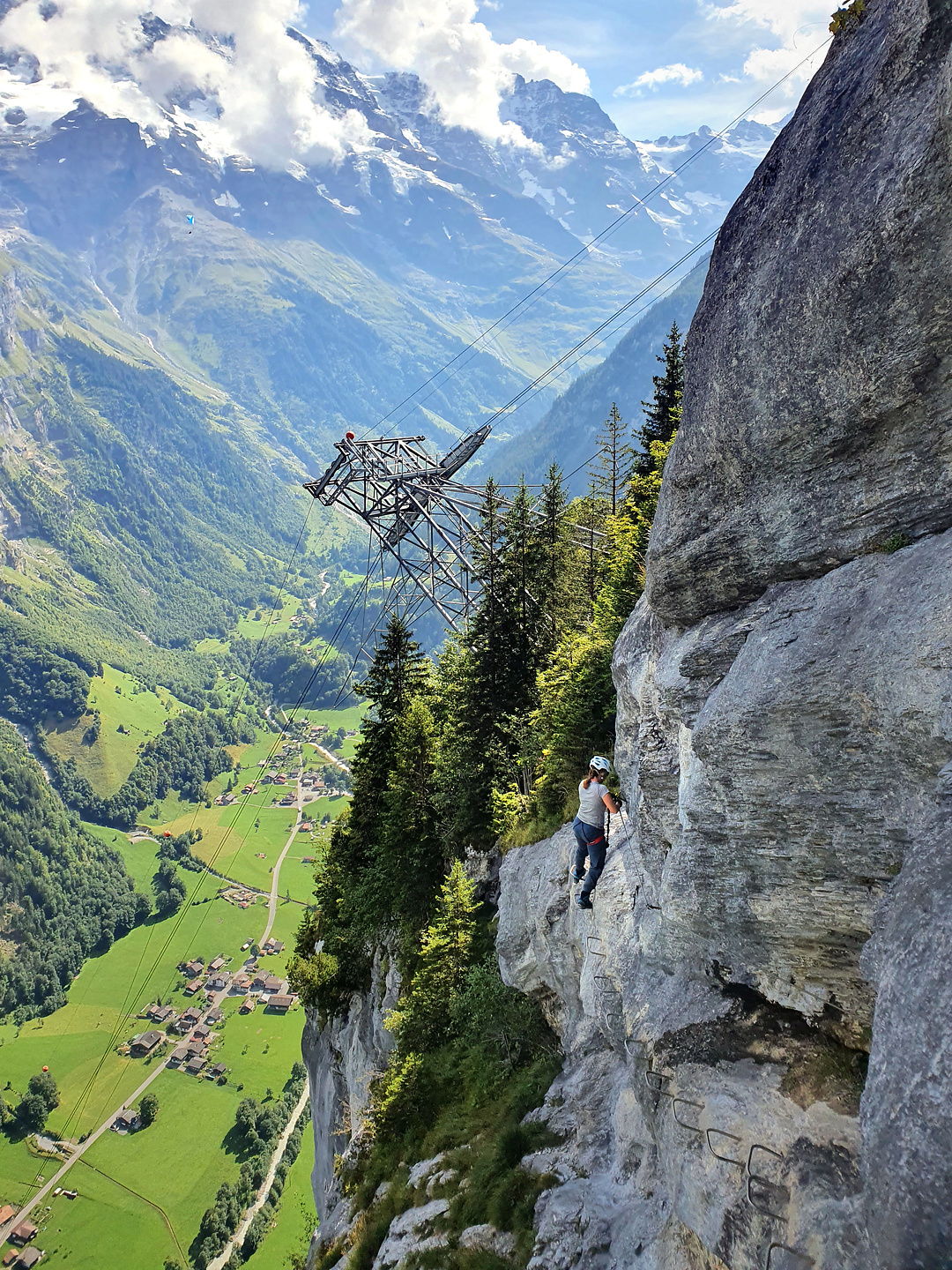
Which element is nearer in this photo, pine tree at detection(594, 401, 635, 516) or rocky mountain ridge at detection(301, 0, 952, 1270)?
rocky mountain ridge at detection(301, 0, 952, 1270)

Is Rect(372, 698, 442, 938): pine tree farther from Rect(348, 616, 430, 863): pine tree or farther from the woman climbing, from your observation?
the woman climbing

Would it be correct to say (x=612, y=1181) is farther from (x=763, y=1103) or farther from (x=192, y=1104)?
(x=192, y=1104)

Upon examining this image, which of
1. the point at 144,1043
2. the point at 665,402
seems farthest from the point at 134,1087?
the point at 665,402

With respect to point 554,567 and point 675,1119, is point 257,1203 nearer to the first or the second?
point 554,567

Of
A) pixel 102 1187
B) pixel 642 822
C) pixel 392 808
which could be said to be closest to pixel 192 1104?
pixel 102 1187

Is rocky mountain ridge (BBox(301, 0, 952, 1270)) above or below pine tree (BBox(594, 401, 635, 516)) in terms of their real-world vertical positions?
below

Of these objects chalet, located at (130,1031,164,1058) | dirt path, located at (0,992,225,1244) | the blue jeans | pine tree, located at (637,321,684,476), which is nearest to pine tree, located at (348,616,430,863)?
pine tree, located at (637,321,684,476)

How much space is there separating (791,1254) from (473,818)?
2078cm

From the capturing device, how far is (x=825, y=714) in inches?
352

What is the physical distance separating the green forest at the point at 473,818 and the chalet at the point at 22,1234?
12315cm

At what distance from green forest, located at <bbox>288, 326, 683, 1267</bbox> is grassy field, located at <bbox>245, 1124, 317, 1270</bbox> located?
95163mm

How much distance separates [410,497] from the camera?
1232 inches

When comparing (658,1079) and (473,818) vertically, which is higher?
(473,818)

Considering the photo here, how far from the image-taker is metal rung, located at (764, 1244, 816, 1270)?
7825mm
